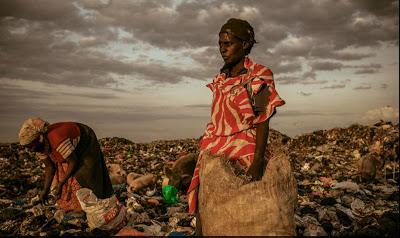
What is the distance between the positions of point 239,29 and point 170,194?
407 centimetres

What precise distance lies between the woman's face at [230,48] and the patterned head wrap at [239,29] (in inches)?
1.1

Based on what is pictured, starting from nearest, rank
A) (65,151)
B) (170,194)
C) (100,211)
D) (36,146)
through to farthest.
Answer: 1. (100,211)
2. (65,151)
3. (36,146)
4. (170,194)

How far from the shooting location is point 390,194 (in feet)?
23.3

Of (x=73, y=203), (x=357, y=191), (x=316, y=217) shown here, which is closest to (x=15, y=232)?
(x=73, y=203)

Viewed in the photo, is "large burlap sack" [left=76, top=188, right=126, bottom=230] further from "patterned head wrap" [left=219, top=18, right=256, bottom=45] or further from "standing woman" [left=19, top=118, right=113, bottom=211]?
"patterned head wrap" [left=219, top=18, right=256, bottom=45]

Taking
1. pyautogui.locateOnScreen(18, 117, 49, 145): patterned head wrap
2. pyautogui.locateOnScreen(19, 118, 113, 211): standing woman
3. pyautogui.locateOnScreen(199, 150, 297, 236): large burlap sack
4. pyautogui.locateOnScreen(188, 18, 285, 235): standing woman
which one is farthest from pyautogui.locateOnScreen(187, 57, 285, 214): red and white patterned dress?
pyautogui.locateOnScreen(18, 117, 49, 145): patterned head wrap

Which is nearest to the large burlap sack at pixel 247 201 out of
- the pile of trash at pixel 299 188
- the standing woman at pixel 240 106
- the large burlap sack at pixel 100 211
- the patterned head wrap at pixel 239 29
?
the standing woman at pixel 240 106

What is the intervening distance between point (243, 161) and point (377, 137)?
33.6 feet

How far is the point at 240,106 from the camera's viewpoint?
253 centimetres

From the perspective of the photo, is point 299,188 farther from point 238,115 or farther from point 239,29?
point 239,29

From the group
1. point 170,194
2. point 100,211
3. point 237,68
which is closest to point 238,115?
point 237,68

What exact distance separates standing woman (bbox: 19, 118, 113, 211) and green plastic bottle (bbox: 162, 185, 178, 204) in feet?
5.10

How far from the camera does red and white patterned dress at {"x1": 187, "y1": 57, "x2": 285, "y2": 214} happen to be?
2.49 meters

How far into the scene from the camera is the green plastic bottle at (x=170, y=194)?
6116 millimetres
